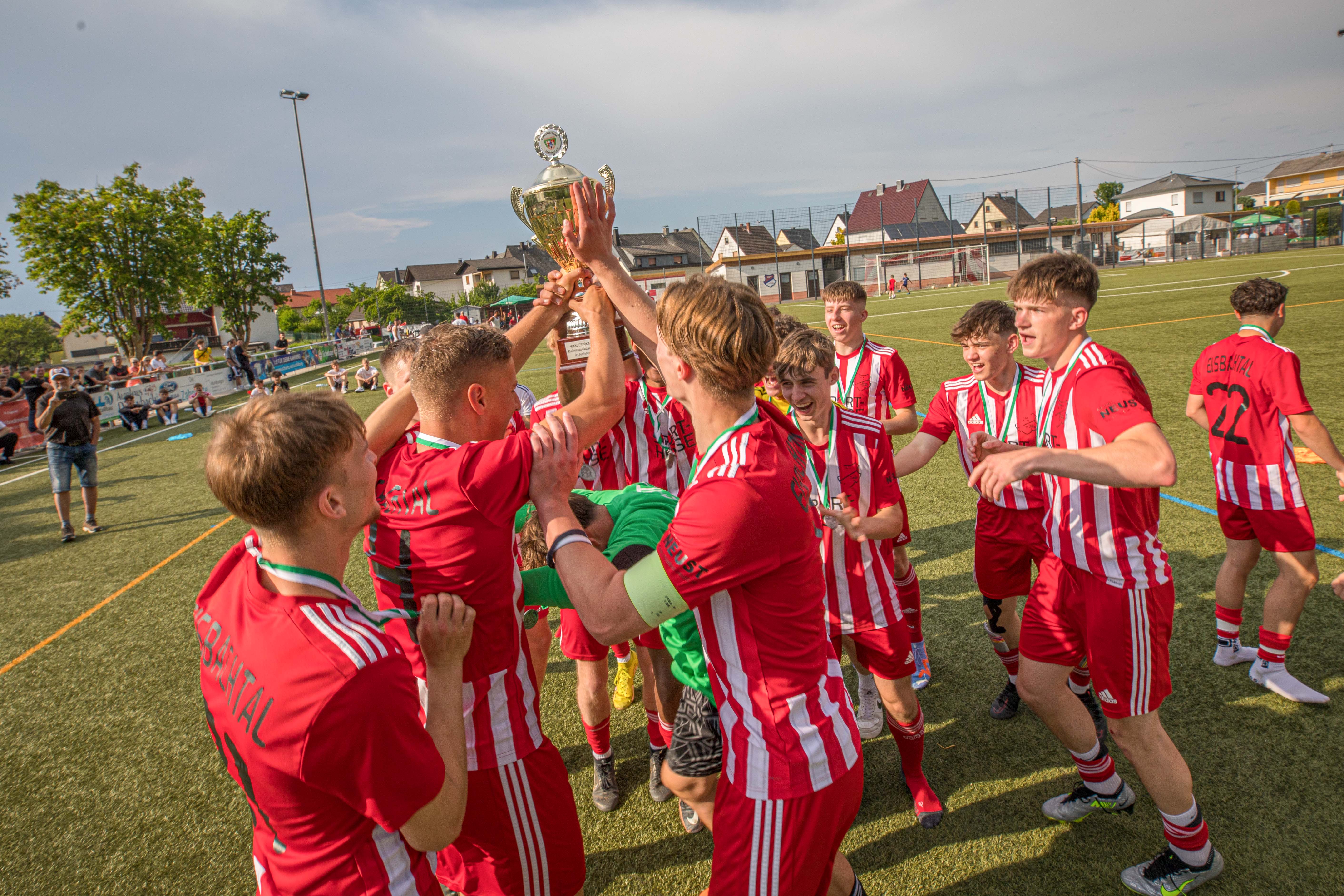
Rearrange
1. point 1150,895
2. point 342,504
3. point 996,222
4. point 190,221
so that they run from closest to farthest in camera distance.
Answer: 1. point 342,504
2. point 1150,895
3. point 190,221
4. point 996,222

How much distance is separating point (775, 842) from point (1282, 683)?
3.67 metres

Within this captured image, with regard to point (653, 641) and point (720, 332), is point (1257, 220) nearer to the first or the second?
point (653, 641)

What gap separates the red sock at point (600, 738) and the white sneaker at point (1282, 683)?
365cm

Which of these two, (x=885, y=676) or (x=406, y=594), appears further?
(x=885, y=676)

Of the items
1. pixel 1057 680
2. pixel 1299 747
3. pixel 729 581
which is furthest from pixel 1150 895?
pixel 729 581

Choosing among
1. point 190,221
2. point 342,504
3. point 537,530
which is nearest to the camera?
point 342,504

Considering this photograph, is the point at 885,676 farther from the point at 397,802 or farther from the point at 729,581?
the point at 397,802

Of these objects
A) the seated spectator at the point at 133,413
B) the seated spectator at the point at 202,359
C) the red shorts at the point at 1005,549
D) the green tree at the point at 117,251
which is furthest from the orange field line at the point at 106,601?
the green tree at the point at 117,251

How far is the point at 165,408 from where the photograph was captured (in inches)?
782

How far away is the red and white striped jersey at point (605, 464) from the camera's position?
4.01 meters

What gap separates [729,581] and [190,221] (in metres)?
38.4

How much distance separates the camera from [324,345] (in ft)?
121

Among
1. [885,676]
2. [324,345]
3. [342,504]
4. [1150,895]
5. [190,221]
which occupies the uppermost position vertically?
[190,221]

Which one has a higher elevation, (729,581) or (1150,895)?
(729,581)
